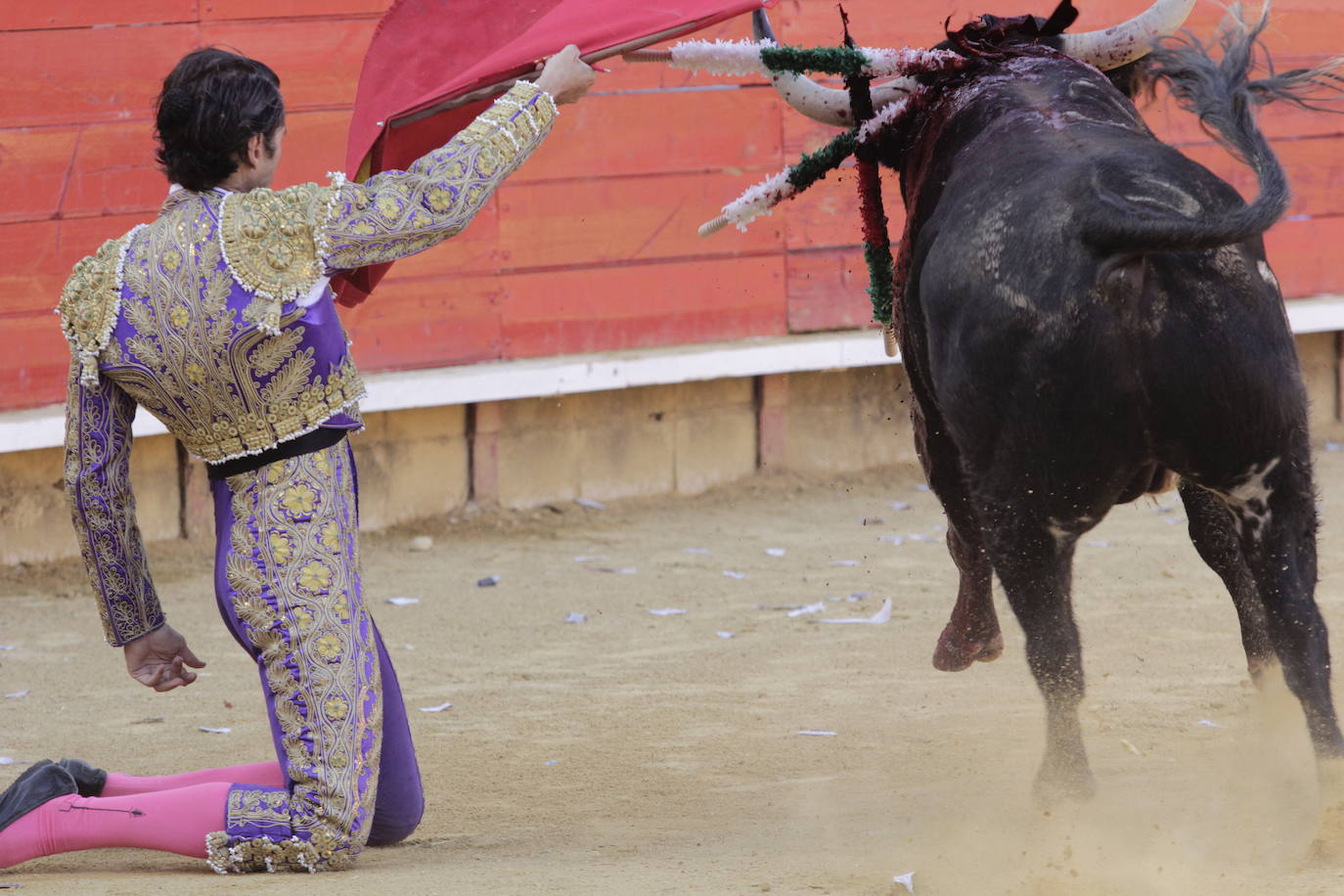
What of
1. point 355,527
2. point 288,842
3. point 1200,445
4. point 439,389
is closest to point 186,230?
point 355,527

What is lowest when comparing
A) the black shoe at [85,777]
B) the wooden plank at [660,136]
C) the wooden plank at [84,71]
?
the black shoe at [85,777]

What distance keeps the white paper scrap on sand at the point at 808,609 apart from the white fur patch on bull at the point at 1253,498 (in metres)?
2.52

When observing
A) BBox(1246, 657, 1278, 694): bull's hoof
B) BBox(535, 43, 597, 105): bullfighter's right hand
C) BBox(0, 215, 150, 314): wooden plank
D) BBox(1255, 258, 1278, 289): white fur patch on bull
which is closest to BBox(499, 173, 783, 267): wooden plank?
BBox(0, 215, 150, 314): wooden plank

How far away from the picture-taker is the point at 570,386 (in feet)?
20.6

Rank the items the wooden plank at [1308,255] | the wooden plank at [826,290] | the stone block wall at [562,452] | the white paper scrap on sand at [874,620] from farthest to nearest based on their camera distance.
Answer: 1. the wooden plank at [1308,255]
2. the wooden plank at [826,290]
3. the stone block wall at [562,452]
4. the white paper scrap on sand at [874,620]

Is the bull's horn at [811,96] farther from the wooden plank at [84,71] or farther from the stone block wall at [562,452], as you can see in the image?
the wooden plank at [84,71]

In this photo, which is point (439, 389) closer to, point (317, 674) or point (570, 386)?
point (570, 386)

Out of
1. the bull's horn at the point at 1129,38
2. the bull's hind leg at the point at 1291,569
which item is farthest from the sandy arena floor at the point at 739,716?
the bull's horn at the point at 1129,38

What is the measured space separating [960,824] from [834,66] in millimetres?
1392

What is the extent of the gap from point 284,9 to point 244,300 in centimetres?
351

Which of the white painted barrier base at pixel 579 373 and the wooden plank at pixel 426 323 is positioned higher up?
the wooden plank at pixel 426 323

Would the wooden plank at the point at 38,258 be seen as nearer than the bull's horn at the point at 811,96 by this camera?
No

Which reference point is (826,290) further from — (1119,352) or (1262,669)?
(1119,352)

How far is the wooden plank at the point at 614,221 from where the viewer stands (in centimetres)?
635
